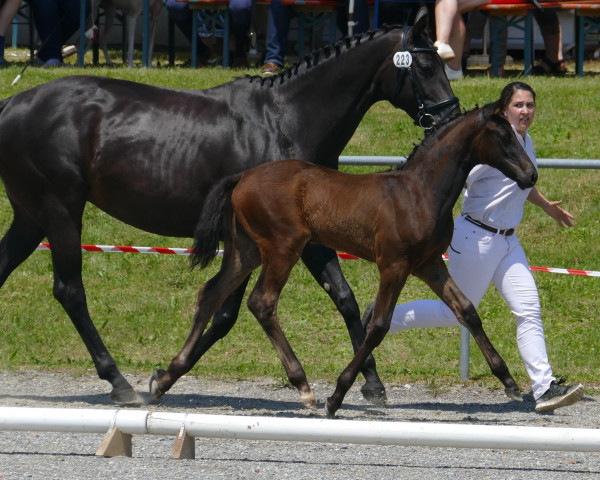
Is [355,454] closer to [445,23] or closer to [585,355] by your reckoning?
[585,355]

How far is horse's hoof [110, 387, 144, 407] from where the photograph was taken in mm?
7032

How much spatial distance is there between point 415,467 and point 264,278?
58.4 inches

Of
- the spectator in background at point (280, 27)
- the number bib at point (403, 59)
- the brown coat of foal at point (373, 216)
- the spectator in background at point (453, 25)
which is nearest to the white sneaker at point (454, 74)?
the spectator in background at point (453, 25)

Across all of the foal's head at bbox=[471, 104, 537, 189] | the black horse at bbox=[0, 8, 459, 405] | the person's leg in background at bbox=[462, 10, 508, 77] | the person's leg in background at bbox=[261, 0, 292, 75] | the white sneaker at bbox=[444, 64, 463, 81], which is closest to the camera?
the foal's head at bbox=[471, 104, 537, 189]

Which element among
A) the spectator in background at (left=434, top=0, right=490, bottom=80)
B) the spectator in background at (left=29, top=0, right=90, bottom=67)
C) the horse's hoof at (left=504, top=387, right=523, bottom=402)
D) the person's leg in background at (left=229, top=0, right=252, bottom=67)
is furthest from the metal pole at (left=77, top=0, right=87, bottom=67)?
the horse's hoof at (left=504, top=387, right=523, bottom=402)

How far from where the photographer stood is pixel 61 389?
754 centimetres

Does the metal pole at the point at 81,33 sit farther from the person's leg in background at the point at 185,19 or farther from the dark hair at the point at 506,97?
the dark hair at the point at 506,97

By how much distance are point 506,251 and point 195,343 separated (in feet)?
5.97

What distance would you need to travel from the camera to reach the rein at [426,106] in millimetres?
6812

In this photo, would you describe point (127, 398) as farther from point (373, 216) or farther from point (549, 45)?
point (549, 45)

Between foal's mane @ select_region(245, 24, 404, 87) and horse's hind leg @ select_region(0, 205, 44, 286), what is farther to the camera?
horse's hind leg @ select_region(0, 205, 44, 286)

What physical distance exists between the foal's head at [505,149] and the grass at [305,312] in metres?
1.93

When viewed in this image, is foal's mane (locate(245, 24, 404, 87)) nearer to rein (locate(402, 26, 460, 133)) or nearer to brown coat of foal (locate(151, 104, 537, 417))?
rein (locate(402, 26, 460, 133))

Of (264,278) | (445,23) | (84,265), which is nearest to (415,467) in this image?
(264,278)
